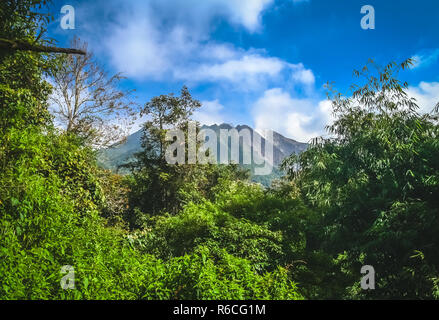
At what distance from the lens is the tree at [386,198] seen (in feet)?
17.1

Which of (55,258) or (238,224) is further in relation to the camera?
(238,224)

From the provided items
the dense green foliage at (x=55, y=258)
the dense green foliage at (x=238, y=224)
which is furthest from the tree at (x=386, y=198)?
the dense green foliage at (x=55, y=258)

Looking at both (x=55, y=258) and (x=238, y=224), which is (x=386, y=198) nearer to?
(x=238, y=224)

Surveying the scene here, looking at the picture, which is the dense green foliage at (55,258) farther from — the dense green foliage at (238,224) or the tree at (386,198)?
the tree at (386,198)

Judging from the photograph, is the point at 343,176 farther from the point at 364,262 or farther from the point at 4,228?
the point at 4,228

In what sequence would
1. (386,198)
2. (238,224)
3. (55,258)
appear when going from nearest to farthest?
(55,258) → (386,198) → (238,224)

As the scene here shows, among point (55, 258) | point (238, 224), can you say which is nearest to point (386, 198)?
point (238, 224)

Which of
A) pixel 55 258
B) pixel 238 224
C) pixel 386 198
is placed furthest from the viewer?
pixel 238 224

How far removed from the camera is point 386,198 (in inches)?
233

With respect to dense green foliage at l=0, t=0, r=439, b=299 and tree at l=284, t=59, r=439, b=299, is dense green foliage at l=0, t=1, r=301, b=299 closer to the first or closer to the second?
dense green foliage at l=0, t=0, r=439, b=299

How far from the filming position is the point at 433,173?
5.64 meters
